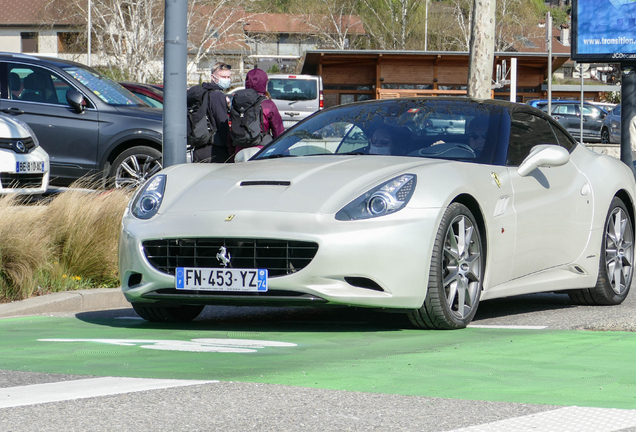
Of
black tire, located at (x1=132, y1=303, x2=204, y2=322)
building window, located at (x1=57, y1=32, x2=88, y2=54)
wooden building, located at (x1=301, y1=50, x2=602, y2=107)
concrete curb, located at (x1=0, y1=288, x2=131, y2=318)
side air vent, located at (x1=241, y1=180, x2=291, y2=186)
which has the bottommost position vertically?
concrete curb, located at (x1=0, y1=288, x2=131, y2=318)

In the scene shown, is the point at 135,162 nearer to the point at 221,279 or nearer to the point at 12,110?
the point at 12,110

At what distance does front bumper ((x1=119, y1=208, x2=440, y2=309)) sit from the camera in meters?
5.15

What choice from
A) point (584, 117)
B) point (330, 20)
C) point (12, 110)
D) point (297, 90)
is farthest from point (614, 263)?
point (330, 20)

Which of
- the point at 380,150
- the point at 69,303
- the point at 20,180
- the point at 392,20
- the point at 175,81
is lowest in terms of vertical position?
the point at 69,303

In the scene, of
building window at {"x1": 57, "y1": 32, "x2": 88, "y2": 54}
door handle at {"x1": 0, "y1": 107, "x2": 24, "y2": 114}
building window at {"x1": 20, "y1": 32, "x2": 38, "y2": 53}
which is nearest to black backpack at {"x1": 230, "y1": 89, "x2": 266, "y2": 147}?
door handle at {"x1": 0, "y1": 107, "x2": 24, "y2": 114}

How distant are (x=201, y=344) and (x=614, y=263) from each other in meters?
3.49

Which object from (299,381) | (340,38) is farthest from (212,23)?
(299,381)

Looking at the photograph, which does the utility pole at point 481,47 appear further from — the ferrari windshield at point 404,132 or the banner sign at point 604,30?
the ferrari windshield at point 404,132

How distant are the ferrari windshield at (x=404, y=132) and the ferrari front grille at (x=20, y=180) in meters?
5.14

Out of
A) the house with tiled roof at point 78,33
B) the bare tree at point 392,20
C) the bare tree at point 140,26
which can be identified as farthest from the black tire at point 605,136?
the bare tree at point 392,20

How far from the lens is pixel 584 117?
1636 inches

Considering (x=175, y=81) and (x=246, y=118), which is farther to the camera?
(x=246, y=118)

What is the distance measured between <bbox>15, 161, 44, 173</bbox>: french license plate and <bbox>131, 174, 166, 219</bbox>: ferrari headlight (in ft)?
18.1

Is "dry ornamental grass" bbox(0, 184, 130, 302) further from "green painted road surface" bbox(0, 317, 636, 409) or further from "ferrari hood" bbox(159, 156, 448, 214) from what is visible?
"ferrari hood" bbox(159, 156, 448, 214)
